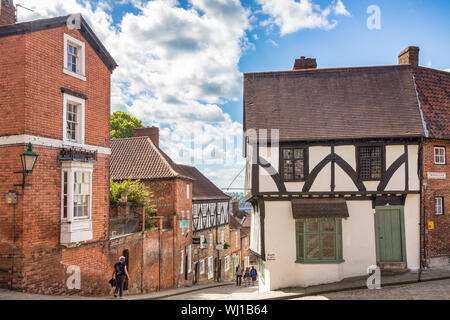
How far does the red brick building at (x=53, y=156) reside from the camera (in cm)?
1183

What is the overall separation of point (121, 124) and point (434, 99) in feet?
99.2

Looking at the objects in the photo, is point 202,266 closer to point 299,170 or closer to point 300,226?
point 300,226

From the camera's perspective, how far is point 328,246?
15.4 metres

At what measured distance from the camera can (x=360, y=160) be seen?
51.9 feet

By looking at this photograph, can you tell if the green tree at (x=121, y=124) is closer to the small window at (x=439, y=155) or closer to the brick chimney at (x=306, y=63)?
the brick chimney at (x=306, y=63)

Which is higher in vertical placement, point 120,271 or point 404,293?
point 120,271

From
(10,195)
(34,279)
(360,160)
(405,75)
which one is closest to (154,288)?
(34,279)

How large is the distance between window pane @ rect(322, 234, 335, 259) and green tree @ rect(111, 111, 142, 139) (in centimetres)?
2888

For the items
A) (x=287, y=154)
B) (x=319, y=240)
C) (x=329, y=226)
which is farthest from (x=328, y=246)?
(x=287, y=154)

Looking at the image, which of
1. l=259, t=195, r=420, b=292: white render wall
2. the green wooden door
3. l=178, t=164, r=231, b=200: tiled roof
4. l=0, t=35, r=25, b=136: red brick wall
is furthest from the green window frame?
l=178, t=164, r=231, b=200: tiled roof

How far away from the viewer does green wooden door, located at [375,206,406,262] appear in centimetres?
1566

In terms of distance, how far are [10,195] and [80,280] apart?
13.7 ft

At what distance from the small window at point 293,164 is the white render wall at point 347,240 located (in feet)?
3.57

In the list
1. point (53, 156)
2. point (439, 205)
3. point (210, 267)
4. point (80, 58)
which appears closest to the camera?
point (53, 156)
